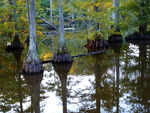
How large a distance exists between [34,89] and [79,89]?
5.25 feet

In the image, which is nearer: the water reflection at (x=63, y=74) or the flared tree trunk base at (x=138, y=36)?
the water reflection at (x=63, y=74)

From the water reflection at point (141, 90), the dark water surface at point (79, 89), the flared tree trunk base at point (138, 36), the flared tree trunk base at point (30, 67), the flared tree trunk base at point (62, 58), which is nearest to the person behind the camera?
the water reflection at point (141, 90)

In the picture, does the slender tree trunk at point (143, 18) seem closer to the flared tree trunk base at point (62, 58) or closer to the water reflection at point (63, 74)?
the flared tree trunk base at point (62, 58)

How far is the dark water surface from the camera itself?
5027 millimetres

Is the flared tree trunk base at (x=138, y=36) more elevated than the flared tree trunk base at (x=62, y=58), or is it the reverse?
the flared tree trunk base at (x=138, y=36)

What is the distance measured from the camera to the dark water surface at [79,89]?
5.03 metres

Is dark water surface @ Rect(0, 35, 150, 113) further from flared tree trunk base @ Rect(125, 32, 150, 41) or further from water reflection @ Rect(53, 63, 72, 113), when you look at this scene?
flared tree trunk base @ Rect(125, 32, 150, 41)

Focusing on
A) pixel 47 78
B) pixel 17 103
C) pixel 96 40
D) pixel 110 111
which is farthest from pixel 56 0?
pixel 110 111

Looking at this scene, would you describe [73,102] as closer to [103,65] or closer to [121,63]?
[103,65]

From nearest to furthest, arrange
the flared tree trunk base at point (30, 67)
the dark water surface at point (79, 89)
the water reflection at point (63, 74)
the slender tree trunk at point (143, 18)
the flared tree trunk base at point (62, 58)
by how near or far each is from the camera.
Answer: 1. the dark water surface at point (79, 89)
2. the water reflection at point (63, 74)
3. the flared tree trunk base at point (30, 67)
4. the flared tree trunk base at point (62, 58)
5. the slender tree trunk at point (143, 18)

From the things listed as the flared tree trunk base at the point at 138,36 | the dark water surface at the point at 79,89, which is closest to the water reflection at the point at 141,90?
the dark water surface at the point at 79,89

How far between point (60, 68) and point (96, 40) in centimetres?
706

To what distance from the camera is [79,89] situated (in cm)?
643

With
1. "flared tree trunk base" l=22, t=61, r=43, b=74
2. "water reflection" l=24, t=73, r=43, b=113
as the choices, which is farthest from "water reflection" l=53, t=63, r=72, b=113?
"flared tree trunk base" l=22, t=61, r=43, b=74
